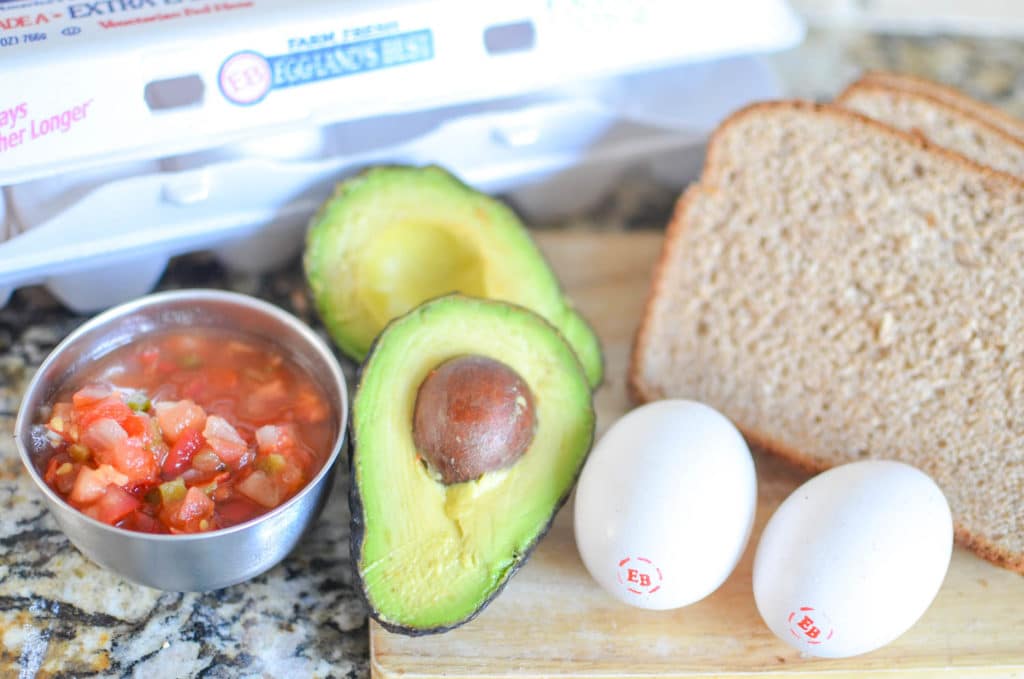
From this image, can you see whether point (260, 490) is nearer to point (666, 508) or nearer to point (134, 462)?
point (134, 462)

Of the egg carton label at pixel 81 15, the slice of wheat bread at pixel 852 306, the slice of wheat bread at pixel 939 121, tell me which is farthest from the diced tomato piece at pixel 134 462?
the slice of wheat bread at pixel 939 121

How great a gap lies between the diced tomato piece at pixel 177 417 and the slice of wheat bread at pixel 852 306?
695 mm

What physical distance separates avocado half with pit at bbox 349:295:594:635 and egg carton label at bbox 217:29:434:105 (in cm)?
41

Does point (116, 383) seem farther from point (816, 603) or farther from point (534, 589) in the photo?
point (816, 603)

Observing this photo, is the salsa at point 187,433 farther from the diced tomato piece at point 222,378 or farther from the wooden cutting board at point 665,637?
the wooden cutting board at point 665,637

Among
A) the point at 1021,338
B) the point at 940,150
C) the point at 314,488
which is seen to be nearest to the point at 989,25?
the point at 940,150

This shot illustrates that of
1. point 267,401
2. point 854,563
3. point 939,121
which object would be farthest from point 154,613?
point 939,121

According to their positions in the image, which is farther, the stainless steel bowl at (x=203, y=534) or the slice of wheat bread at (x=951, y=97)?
the slice of wheat bread at (x=951, y=97)

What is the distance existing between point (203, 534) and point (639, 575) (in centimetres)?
54

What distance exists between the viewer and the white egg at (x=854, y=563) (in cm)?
128

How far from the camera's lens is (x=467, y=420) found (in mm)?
1326

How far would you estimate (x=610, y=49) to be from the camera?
1.68 meters

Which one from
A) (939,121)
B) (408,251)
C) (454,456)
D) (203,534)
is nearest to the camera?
(203,534)

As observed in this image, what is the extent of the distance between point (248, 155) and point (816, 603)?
106 cm
